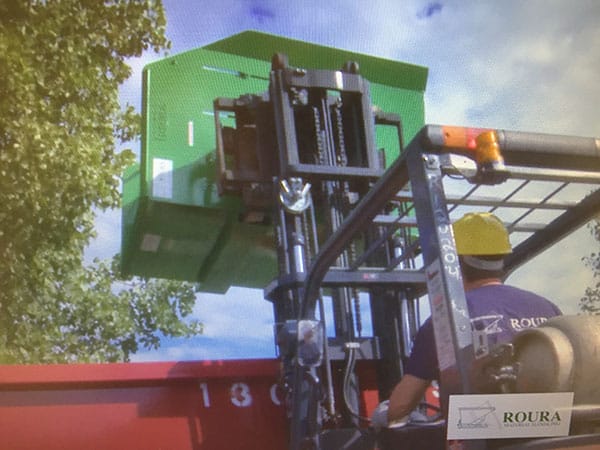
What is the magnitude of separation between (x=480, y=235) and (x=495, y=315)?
23 cm

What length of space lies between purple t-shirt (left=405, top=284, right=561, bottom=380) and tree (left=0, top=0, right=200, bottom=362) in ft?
9.97

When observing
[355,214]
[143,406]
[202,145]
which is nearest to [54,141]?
[202,145]

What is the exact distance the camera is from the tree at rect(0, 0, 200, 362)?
13.0 ft

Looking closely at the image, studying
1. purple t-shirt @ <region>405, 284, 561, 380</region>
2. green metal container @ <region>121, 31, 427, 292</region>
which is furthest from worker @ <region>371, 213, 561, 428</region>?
green metal container @ <region>121, 31, 427, 292</region>

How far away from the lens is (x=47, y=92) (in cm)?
423

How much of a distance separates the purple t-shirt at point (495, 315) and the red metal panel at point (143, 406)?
2.21 feet

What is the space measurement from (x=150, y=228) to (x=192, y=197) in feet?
0.92

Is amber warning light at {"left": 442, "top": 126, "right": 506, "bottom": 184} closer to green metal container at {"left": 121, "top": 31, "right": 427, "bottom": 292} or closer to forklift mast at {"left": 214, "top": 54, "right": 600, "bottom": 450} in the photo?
forklift mast at {"left": 214, "top": 54, "right": 600, "bottom": 450}

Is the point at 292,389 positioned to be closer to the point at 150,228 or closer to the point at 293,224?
the point at 293,224

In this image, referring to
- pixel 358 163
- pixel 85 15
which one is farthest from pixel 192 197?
pixel 85 15

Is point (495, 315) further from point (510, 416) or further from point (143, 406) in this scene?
point (143, 406)

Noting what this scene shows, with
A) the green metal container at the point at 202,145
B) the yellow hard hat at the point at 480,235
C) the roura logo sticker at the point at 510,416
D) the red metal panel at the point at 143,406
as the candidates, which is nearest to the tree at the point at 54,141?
the green metal container at the point at 202,145

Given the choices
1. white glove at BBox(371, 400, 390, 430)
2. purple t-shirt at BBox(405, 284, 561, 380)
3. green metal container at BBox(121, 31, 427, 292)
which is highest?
green metal container at BBox(121, 31, 427, 292)

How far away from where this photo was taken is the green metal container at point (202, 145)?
279 cm
